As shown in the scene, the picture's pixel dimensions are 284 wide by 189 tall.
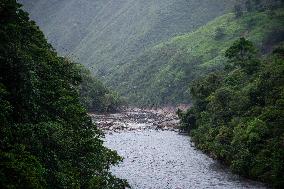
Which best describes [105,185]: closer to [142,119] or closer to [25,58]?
[25,58]

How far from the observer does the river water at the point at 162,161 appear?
51.8 metres

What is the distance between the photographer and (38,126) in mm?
32438

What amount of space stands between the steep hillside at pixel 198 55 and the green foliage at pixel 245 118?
66.6 meters

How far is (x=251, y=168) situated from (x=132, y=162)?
744 inches

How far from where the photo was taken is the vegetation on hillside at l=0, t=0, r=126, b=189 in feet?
91.6

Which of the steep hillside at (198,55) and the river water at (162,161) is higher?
the steep hillside at (198,55)

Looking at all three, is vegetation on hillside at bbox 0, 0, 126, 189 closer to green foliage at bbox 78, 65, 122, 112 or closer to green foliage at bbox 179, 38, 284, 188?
green foliage at bbox 179, 38, 284, 188

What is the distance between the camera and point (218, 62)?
15800cm

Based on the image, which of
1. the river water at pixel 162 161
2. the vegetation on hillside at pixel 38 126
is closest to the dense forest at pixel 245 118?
the river water at pixel 162 161

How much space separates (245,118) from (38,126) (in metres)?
41.3

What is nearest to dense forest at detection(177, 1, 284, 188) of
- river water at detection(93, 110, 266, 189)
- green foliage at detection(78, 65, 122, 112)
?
river water at detection(93, 110, 266, 189)

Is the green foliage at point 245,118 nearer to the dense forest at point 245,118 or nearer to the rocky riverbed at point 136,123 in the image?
the dense forest at point 245,118

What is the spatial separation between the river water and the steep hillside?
195 ft

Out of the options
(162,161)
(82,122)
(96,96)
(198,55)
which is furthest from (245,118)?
(198,55)
